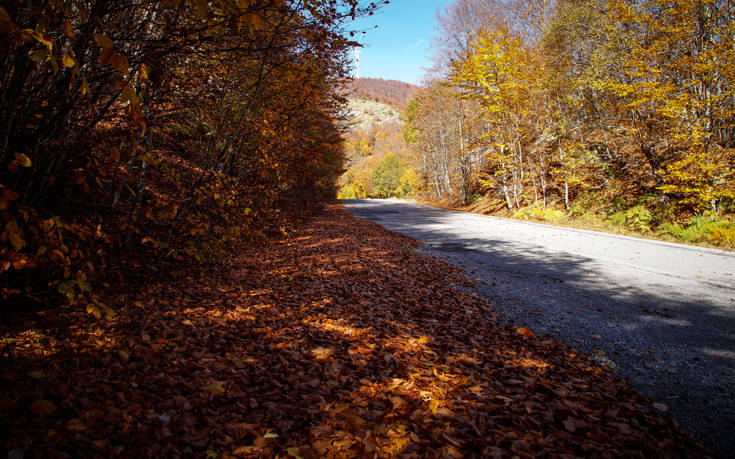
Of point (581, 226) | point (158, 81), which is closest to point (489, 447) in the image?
point (158, 81)

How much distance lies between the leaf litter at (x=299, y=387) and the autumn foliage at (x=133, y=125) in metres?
0.48

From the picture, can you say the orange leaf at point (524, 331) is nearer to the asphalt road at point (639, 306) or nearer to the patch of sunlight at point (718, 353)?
the asphalt road at point (639, 306)

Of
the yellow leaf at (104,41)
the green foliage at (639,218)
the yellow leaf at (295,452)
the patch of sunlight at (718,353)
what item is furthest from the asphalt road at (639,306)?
the yellow leaf at (104,41)

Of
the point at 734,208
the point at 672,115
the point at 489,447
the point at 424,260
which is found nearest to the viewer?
the point at 489,447

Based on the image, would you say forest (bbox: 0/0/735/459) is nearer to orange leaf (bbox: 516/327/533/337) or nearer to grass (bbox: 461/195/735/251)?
orange leaf (bbox: 516/327/533/337)

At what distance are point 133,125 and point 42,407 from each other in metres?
2.52

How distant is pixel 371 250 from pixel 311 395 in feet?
17.9

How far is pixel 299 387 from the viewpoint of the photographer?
2.65 meters

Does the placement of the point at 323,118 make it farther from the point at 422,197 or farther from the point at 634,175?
the point at 422,197

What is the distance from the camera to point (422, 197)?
37.1 meters

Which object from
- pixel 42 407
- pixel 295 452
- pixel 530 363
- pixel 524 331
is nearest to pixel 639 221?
pixel 524 331

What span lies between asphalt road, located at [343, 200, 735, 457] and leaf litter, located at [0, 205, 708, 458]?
33 cm

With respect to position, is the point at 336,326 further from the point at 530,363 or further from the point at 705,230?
the point at 705,230

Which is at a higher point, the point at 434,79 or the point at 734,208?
the point at 434,79
